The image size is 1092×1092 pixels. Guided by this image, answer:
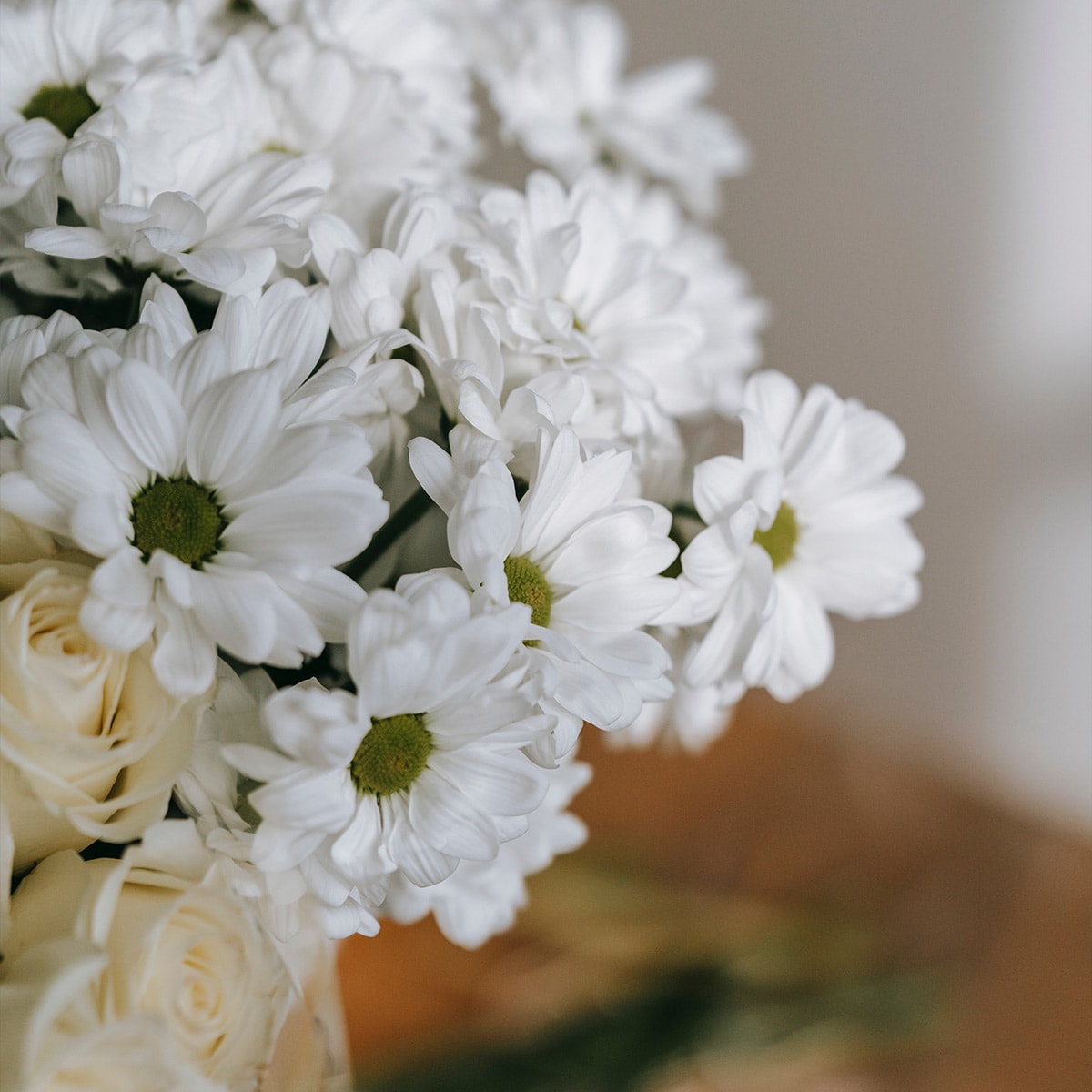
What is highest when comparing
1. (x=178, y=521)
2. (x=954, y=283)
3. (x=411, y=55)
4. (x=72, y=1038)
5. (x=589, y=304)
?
(x=954, y=283)

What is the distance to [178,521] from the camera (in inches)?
9.8

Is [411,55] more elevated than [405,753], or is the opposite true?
[411,55]

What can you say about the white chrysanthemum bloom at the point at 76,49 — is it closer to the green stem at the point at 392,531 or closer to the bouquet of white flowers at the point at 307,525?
the bouquet of white flowers at the point at 307,525

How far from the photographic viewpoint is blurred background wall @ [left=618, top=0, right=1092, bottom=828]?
896 mm

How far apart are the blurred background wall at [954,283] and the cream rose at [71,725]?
0.65m

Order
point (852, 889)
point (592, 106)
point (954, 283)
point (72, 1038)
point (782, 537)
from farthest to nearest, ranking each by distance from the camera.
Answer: point (954, 283) < point (852, 889) < point (592, 106) < point (782, 537) < point (72, 1038)

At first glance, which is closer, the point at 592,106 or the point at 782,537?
the point at 782,537

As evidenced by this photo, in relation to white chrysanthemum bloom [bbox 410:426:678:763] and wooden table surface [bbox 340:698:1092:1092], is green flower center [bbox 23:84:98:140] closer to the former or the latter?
white chrysanthemum bloom [bbox 410:426:678:763]

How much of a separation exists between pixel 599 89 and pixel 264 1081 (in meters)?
0.44

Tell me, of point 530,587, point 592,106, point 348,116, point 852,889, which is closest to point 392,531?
point 530,587

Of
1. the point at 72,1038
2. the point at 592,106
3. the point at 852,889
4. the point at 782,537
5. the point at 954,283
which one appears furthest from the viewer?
the point at 954,283

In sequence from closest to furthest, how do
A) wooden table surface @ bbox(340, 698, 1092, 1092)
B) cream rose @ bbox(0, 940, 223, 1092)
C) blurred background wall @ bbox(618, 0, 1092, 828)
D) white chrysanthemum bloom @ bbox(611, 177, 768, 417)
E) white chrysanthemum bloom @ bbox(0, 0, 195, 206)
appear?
cream rose @ bbox(0, 940, 223, 1092) → white chrysanthemum bloom @ bbox(0, 0, 195, 206) → white chrysanthemum bloom @ bbox(611, 177, 768, 417) → wooden table surface @ bbox(340, 698, 1092, 1092) → blurred background wall @ bbox(618, 0, 1092, 828)

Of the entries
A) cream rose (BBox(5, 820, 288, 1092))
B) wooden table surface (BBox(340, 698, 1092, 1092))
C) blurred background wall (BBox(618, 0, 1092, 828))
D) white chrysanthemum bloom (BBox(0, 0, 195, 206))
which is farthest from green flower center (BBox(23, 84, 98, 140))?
blurred background wall (BBox(618, 0, 1092, 828))

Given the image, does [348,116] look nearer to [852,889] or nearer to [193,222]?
[193,222]
